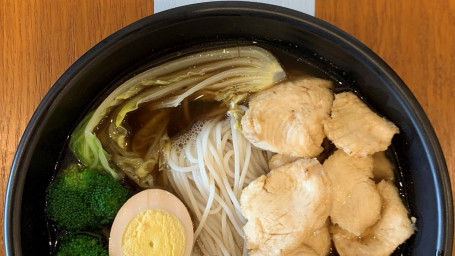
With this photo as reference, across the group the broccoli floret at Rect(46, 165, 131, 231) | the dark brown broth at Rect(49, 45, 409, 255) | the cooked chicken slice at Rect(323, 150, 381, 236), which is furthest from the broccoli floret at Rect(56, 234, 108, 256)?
the cooked chicken slice at Rect(323, 150, 381, 236)

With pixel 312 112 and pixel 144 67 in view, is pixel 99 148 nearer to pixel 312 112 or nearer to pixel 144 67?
pixel 144 67

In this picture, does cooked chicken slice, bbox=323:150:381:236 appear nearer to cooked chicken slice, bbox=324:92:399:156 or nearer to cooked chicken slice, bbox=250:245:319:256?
cooked chicken slice, bbox=324:92:399:156

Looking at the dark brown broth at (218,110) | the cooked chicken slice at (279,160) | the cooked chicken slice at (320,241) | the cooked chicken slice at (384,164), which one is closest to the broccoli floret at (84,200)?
the dark brown broth at (218,110)

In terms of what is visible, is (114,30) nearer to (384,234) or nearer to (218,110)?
(218,110)

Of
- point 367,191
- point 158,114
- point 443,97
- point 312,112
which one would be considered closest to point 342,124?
point 312,112

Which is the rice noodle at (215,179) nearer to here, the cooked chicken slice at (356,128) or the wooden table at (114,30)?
the cooked chicken slice at (356,128)

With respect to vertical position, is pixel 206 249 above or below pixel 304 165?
below
